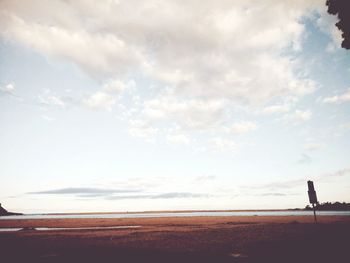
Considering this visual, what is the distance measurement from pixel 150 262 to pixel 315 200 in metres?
10.6

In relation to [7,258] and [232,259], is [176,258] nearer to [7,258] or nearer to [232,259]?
[232,259]

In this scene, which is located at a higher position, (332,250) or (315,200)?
(315,200)

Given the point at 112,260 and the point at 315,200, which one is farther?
the point at 315,200

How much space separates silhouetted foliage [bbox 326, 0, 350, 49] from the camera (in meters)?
13.0

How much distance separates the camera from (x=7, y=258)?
47.3ft

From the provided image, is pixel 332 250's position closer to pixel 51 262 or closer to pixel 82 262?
pixel 82 262

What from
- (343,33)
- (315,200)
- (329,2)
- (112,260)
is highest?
(329,2)

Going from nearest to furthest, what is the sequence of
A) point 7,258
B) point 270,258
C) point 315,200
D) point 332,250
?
point 270,258 < point 332,250 < point 7,258 < point 315,200

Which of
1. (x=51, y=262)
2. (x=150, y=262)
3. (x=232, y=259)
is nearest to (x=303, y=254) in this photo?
(x=232, y=259)

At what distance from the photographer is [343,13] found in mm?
13234

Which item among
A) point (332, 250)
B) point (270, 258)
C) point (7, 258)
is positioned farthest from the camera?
point (7, 258)

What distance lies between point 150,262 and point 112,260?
2302 millimetres

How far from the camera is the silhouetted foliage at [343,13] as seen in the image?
13016 mm

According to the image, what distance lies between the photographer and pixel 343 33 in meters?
13.9
